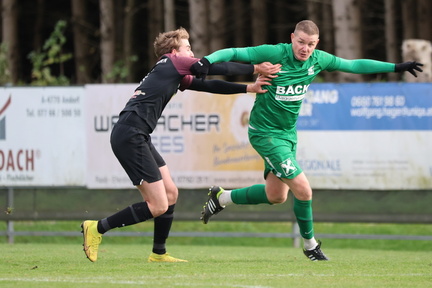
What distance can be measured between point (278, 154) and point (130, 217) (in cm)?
147

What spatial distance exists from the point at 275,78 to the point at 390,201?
189 inches

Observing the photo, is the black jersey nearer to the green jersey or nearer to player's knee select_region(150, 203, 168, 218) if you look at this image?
the green jersey

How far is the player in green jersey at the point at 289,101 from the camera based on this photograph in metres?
9.81

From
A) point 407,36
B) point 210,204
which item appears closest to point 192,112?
point 210,204

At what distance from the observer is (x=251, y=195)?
416 inches

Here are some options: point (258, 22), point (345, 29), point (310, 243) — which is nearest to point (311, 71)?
point (310, 243)

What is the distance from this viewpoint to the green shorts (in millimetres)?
9773

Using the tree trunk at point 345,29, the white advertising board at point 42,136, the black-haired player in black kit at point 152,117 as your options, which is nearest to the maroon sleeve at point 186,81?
the black-haired player in black kit at point 152,117

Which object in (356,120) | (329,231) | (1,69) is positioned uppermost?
(1,69)

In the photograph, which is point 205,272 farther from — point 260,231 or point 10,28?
point 10,28

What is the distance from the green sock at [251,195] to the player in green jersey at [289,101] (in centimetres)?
24

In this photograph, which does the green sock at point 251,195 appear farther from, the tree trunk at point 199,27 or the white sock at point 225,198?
the tree trunk at point 199,27

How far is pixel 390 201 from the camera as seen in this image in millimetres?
14164

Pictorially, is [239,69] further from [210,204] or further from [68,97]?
[68,97]
